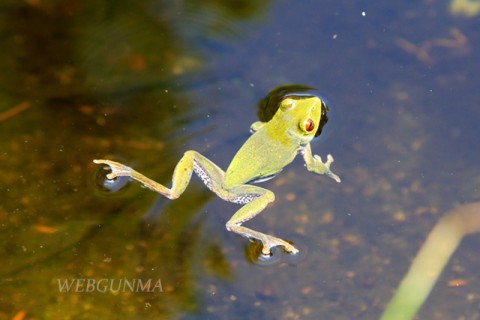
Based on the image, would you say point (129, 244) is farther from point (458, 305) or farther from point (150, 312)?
point (458, 305)

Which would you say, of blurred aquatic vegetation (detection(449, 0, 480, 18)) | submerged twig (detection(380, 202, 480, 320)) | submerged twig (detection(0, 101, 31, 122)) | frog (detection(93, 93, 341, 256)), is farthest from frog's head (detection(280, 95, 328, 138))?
submerged twig (detection(0, 101, 31, 122))

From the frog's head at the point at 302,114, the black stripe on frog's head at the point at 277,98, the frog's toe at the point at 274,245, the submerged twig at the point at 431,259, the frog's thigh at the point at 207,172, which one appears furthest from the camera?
the black stripe on frog's head at the point at 277,98

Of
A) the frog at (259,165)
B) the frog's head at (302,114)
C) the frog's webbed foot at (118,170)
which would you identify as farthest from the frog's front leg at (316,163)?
the frog's webbed foot at (118,170)

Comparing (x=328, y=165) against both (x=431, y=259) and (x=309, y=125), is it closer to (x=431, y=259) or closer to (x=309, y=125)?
(x=309, y=125)

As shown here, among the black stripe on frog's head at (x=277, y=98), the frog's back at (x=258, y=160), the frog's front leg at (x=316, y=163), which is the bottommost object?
the frog's back at (x=258, y=160)

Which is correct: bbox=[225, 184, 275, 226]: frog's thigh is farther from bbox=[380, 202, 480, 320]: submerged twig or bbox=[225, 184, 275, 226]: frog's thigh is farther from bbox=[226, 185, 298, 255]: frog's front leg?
bbox=[380, 202, 480, 320]: submerged twig

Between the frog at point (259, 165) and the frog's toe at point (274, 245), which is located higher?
the frog at point (259, 165)

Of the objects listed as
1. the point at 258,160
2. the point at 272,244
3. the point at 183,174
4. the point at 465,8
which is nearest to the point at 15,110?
the point at 183,174

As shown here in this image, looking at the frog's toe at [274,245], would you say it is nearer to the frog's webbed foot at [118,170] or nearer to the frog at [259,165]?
the frog at [259,165]
